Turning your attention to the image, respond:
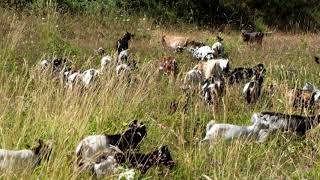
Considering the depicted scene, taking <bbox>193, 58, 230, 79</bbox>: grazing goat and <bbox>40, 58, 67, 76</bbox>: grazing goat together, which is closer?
<bbox>40, 58, 67, 76</bbox>: grazing goat

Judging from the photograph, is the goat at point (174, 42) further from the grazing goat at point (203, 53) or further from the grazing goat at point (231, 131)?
the grazing goat at point (231, 131)

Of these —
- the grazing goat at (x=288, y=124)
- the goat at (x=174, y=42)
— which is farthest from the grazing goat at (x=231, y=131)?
the goat at (x=174, y=42)

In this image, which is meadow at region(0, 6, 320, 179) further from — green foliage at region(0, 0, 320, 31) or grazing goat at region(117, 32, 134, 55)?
green foliage at region(0, 0, 320, 31)

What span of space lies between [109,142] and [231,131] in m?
1.40

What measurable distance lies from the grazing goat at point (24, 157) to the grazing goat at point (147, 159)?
2.06 feet

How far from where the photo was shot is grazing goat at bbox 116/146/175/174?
4918mm

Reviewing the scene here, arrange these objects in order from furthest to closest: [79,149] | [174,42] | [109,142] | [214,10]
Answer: [214,10] < [174,42] < [109,142] < [79,149]

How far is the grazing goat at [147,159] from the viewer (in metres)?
4.92

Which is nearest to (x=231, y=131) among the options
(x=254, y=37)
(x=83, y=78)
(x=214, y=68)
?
(x=83, y=78)

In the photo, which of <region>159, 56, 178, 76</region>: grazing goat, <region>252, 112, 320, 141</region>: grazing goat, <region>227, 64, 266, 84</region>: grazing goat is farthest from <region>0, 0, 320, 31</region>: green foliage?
<region>252, 112, 320, 141</region>: grazing goat

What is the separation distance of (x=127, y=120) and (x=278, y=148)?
61.9 inches

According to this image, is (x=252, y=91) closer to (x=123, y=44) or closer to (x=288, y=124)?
(x=288, y=124)

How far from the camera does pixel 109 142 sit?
5.18m

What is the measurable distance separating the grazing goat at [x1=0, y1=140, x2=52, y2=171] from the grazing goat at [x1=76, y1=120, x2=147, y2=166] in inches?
10.5
